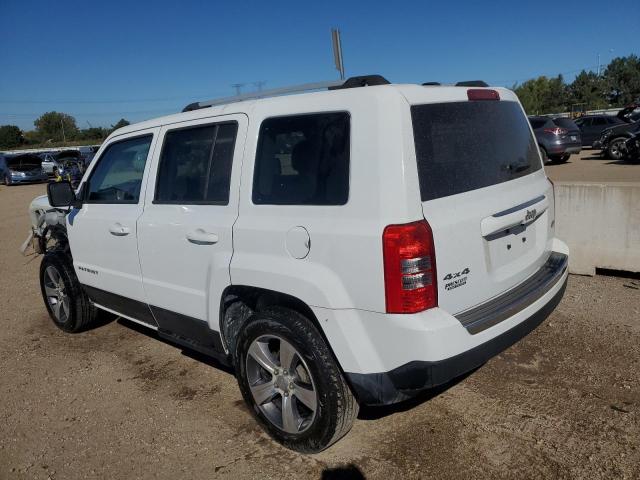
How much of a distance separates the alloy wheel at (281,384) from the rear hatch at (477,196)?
900 millimetres

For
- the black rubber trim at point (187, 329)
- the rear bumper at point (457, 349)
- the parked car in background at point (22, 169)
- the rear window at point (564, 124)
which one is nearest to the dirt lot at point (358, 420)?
the black rubber trim at point (187, 329)

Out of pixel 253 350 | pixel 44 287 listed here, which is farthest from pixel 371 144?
pixel 44 287

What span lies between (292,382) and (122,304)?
76.5 inches

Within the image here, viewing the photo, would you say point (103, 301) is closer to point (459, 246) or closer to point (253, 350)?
point (253, 350)

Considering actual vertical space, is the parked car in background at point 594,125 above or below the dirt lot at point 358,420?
above

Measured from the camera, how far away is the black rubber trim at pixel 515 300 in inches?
99.7

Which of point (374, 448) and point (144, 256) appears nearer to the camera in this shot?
point (374, 448)

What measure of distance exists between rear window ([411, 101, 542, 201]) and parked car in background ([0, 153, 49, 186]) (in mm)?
28694

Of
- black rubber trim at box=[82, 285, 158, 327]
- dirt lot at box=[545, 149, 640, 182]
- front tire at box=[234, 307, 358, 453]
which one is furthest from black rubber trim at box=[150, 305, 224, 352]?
dirt lot at box=[545, 149, 640, 182]

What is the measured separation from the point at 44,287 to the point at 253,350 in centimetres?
326

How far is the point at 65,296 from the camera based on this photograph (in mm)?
4918

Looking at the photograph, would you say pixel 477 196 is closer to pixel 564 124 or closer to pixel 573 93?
pixel 564 124

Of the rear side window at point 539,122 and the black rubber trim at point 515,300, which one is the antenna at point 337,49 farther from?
the rear side window at point 539,122

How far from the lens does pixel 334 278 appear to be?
2.49 m
